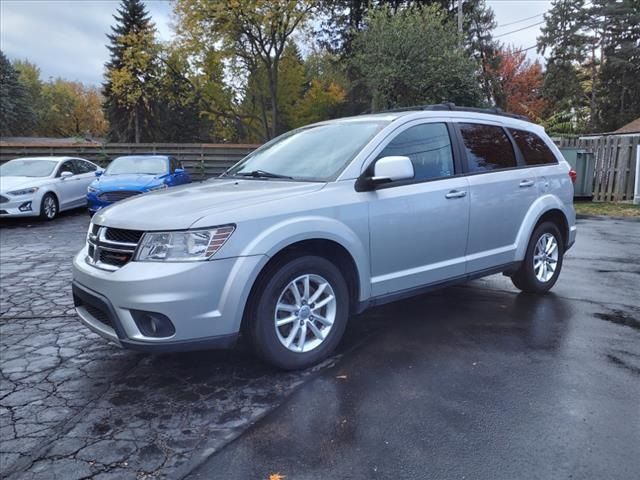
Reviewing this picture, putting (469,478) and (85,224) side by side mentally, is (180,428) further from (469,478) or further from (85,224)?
(85,224)

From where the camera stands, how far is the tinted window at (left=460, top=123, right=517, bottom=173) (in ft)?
15.4

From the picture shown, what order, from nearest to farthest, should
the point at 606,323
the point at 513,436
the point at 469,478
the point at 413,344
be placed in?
the point at 469,478 → the point at 513,436 → the point at 413,344 → the point at 606,323

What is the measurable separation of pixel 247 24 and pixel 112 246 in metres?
25.8

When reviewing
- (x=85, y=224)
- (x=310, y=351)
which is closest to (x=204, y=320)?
(x=310, y=351)

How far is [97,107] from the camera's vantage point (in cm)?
6225

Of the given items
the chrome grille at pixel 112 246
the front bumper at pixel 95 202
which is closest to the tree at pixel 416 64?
the front bumper at pixel 95 202

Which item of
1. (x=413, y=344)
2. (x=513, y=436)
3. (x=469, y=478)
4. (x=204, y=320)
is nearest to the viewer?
(x=469, y=478)

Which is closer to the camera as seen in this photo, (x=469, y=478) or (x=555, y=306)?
(x=469, y=478)

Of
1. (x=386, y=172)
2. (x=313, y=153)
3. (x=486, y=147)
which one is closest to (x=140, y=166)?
(x=313, y=153)

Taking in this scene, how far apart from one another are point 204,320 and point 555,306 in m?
3.66

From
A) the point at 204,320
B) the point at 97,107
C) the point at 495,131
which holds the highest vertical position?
the point at 97,107

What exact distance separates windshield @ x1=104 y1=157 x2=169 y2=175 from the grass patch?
408 inches

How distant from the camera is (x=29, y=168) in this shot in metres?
12.3

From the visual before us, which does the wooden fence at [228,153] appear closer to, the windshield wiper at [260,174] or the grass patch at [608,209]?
the grass patch at [608,209]
